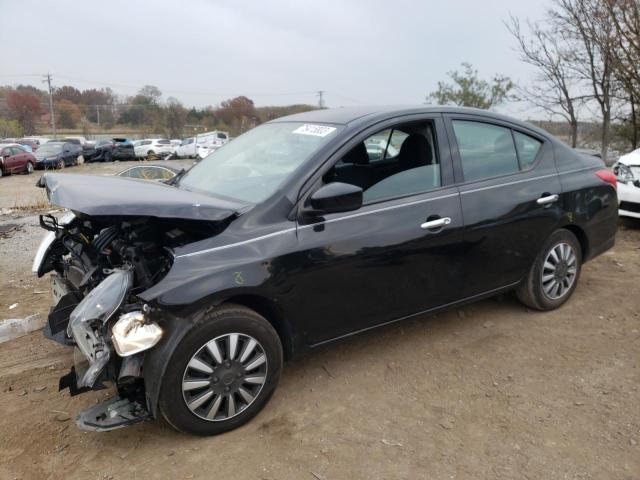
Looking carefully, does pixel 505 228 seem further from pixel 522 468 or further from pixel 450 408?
pixel 522 468

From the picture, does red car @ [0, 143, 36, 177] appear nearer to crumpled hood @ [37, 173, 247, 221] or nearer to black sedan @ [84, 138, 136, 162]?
black sedan @ [84, 138, 136, 162]

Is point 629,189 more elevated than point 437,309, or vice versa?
point 629,189

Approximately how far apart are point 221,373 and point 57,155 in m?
28.8

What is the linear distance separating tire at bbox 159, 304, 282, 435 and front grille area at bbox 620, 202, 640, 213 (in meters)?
5.88

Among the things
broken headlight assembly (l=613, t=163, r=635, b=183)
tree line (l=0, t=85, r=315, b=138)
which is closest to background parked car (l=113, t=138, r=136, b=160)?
tree line (l=0, t=85, r=315, b=138)

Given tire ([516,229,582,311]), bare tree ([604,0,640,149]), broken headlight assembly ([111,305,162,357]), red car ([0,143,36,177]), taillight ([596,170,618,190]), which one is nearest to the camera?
broken headlight assembly ([111,305,162,357])

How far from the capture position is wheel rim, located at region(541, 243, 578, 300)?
404 centimetres

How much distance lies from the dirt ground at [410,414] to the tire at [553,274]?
0.46 feet

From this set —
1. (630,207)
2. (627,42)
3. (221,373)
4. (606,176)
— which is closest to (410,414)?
(221,373)

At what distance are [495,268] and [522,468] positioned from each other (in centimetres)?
156

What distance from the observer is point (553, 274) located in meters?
4.09

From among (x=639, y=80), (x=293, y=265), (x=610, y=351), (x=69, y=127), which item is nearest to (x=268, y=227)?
(x=293, y=265)

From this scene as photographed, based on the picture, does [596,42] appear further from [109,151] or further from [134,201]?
[109,151]

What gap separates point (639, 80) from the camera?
11.5 meters
